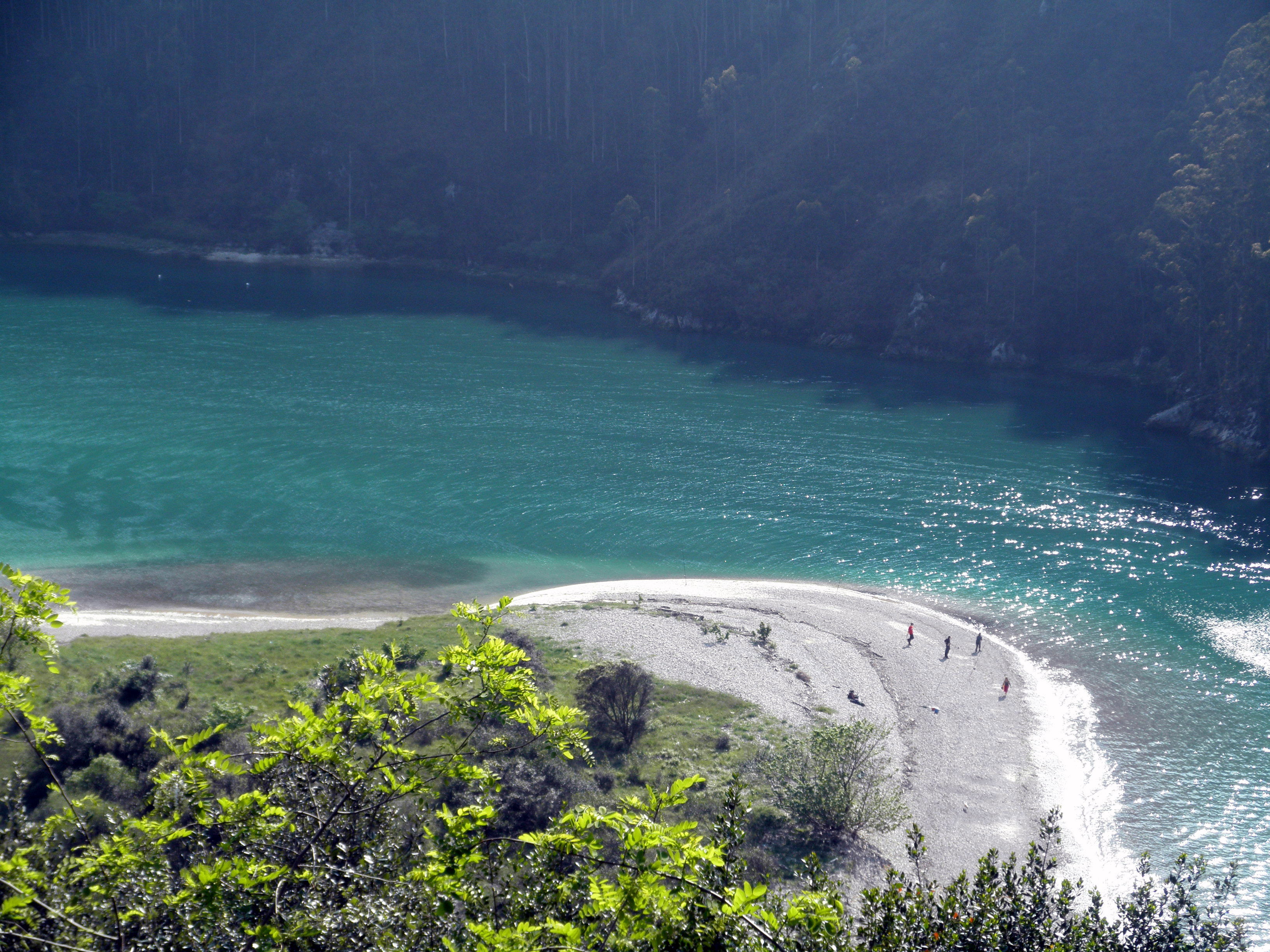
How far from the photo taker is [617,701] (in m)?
31.7

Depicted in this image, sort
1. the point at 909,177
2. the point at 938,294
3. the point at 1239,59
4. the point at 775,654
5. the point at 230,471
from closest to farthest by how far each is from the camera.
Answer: the point at 775,654
the point at 230,471
the point at 1239,59
the point at 938,294
the point at 909,177

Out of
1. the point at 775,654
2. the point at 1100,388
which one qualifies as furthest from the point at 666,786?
the point at 1100,388

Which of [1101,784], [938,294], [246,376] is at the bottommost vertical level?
[1101,784]

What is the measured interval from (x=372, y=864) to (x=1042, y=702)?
3690 cm

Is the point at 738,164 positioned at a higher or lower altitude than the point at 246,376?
higher

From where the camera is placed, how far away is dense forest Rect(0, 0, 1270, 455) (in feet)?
310

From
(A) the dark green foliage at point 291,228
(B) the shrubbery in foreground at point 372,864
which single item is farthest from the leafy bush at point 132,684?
(A) the dark green foliage at point 291,228

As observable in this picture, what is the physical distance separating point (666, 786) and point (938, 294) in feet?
295

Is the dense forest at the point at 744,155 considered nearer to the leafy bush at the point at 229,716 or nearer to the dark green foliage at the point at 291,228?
the dark green foliage at the point at 291,228

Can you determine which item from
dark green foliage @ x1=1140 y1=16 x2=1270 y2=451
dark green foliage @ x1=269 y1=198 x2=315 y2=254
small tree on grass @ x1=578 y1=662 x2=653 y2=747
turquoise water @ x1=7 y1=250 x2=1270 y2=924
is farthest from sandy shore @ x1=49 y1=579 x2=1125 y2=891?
dark green foliage @ x1=269 y1=198 x2=315 y2=254

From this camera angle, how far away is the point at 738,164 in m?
130

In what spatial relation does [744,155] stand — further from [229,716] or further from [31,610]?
[31,610]

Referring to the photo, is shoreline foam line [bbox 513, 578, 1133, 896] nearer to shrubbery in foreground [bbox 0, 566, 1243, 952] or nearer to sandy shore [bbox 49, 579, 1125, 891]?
sandy shore [bbox 49, 579, 1125, 891]

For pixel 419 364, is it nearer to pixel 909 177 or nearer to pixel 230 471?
pixel 230 471
